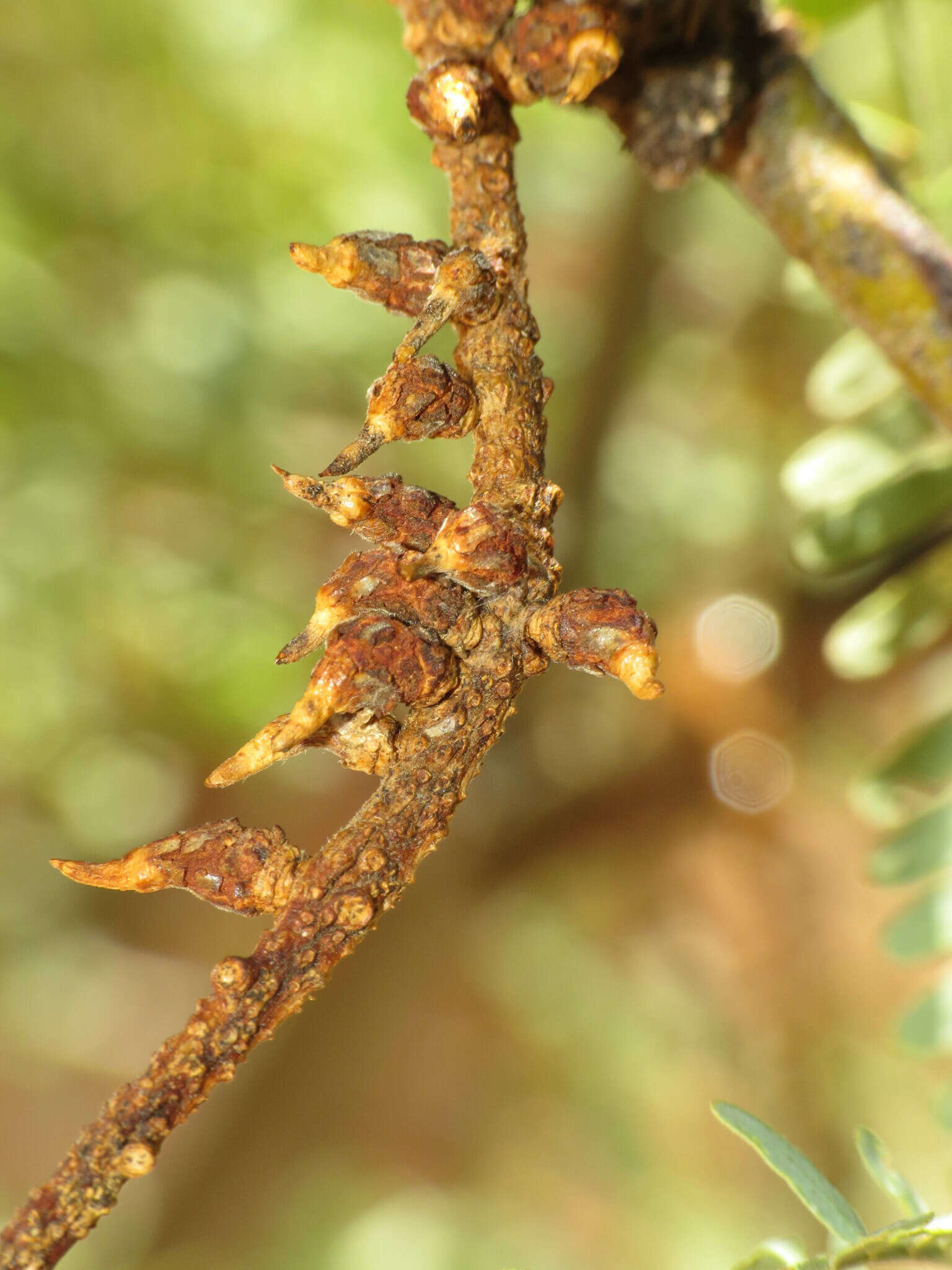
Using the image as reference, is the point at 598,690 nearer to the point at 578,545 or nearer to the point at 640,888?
the point at 578,545

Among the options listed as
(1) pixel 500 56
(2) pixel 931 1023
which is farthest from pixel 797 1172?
(1) pixel 500 56

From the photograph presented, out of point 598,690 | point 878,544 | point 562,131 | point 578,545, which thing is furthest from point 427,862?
point 562,131

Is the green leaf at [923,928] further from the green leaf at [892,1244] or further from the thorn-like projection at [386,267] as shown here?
the thorn-like projection at [386,267]

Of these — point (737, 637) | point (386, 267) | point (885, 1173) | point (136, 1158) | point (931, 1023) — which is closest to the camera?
point (136, 1158)

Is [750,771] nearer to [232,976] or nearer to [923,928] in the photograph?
[923,928]

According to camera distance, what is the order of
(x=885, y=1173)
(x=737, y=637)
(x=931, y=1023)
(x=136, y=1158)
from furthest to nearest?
(x=737, y=637) < (x=931, y=1023) < (x=885, y=1173) < (x=136, y=1158)

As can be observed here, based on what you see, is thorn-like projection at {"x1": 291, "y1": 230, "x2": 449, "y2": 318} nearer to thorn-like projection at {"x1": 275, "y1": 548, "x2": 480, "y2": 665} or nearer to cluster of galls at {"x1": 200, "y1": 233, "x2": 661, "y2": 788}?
cluster of galls at {"x1": 200, "y1": 233, "x2": 661, "y2": 788}
